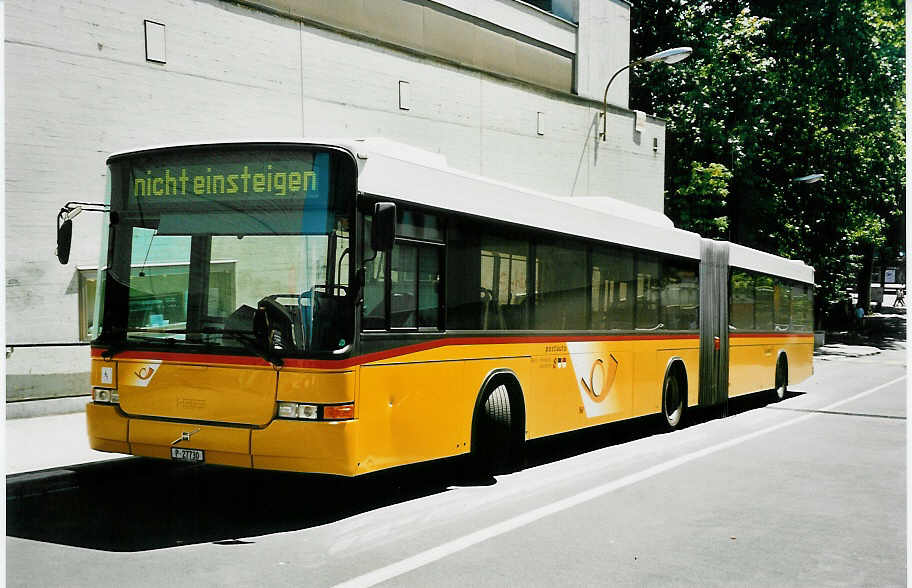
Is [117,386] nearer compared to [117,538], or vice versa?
[117,538]

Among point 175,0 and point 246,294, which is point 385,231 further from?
point 175,0

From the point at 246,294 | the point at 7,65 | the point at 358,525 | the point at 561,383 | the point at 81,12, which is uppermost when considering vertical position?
the point at 81,12

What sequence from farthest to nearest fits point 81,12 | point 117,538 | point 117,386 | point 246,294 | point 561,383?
1. point 81,12
2. point 561,383
3. point 117,386
4. point 246,294
5. point 117,538

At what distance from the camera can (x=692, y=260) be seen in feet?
51.3

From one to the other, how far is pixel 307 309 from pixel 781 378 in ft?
49.3

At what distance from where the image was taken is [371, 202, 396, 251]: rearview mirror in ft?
24.7

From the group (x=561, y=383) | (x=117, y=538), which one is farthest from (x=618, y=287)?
(x=117, y=538)

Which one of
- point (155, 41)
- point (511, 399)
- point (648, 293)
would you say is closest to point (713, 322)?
point (648, 293)

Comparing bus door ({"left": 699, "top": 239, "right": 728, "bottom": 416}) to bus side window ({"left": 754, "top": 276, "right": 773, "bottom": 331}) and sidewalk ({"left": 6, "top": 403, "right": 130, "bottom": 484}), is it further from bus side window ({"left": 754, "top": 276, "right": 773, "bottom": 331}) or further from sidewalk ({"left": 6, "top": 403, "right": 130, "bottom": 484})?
sidewalk ({"left": 6, "top": 403, "right": 130, "bottom": 484})

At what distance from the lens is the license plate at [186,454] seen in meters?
7.62

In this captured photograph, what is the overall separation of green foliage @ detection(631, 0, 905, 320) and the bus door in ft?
53.3

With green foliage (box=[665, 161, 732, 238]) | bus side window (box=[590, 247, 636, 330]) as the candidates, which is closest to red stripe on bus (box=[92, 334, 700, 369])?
bus side window (box=[590, 247, 636, 330])

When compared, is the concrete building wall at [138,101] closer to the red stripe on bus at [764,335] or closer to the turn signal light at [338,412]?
the turn signal light at [338,412]

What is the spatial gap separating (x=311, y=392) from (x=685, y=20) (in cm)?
3214
